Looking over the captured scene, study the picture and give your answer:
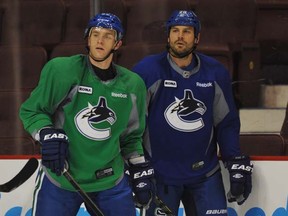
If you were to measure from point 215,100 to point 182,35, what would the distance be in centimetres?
27

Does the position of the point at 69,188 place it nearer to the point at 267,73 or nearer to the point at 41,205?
the point at 41,205

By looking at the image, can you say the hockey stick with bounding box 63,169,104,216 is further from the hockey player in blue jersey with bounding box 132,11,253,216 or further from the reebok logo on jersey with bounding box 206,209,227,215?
the reebok logo on jersey with bounding box 206,209,227,215

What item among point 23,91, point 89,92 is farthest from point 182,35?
point 23,91

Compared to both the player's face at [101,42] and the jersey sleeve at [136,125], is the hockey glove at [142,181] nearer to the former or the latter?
the jersey sleeve at [136,125]

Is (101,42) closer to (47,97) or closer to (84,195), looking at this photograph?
(47,97)

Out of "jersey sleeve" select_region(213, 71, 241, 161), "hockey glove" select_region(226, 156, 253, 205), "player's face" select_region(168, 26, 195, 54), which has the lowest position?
"hockey glove" select_region(226, 156, 253, 205)

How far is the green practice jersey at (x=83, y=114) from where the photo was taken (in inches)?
99.0

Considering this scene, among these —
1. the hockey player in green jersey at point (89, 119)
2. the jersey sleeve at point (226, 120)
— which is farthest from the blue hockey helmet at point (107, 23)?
the jersey sleeve at point (226, 120)

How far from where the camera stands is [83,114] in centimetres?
254

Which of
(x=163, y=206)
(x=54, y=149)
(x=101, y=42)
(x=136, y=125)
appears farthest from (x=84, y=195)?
(x=101, y=42)

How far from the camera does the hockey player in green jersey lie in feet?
8.26

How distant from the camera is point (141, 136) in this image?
272cm

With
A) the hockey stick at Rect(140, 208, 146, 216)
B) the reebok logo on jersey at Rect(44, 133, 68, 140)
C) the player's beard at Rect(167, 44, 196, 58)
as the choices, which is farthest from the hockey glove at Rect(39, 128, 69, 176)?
the player's beard at Rect(167, 44, 196, 58)

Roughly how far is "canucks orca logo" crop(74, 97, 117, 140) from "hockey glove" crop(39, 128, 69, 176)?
0.33 feet
